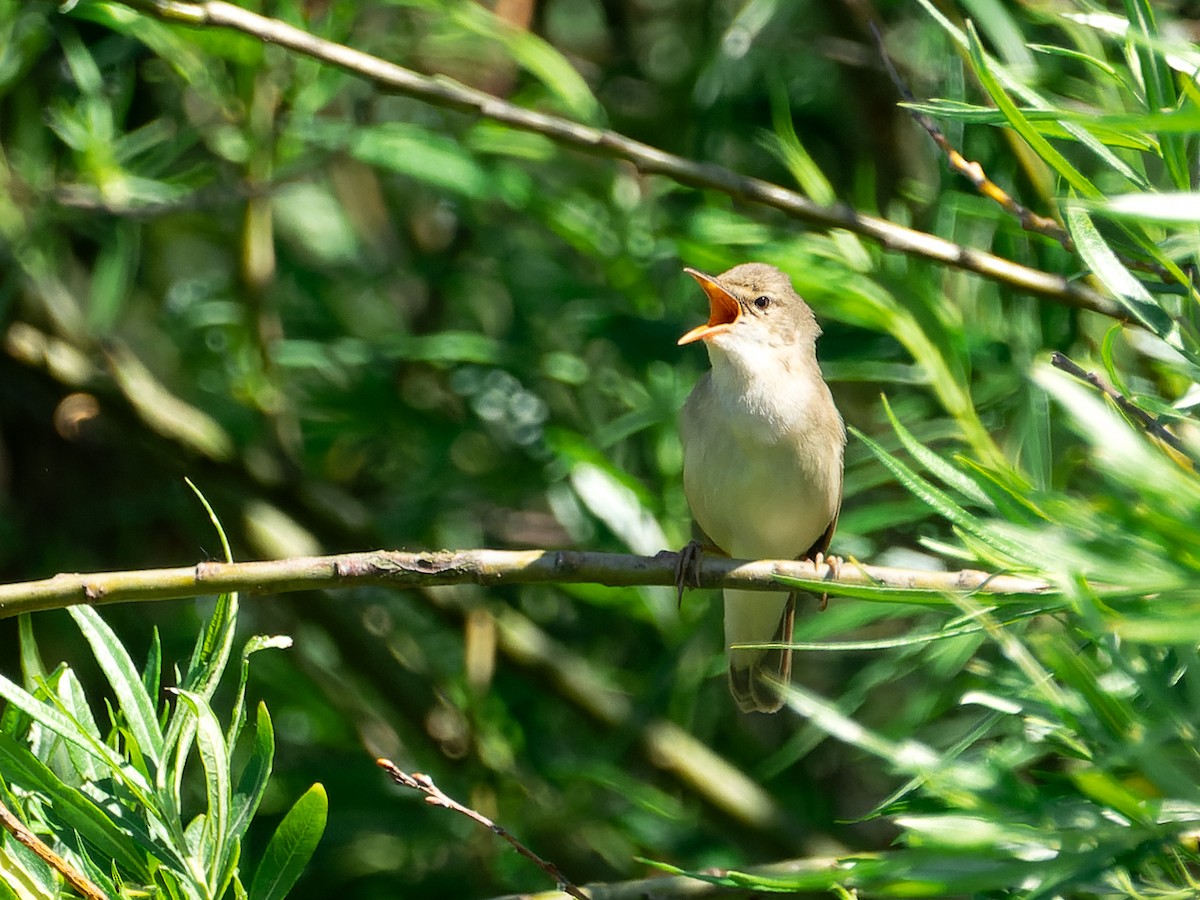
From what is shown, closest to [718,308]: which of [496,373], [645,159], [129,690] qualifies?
[496,373]

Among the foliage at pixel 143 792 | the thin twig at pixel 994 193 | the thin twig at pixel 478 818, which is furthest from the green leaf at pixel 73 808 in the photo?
the thin twig at pixel 994 193

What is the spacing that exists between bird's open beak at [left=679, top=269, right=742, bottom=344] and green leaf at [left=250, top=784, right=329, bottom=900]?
2.38 metres

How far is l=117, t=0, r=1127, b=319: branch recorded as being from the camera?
2.78m

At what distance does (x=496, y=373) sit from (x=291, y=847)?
9.78ft

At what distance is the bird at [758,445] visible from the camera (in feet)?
13.5

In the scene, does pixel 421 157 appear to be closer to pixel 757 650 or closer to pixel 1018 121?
pixel 757 650

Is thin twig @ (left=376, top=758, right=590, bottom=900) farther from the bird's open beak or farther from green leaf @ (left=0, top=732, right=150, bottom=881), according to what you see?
the bird's open beak

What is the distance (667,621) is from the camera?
4316 millimetres

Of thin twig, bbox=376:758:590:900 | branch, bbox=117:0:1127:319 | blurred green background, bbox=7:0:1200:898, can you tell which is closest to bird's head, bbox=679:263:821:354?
blurred green background, bbox=7:0:1200:898

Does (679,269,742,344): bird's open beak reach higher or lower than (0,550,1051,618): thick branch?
lower

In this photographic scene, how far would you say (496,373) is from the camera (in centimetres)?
489

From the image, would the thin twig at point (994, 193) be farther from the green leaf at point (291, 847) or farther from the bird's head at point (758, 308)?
the green leaf at point (291, 847)

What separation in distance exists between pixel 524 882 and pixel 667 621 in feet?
2.80

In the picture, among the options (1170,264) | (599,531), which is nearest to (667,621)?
(599,531)
